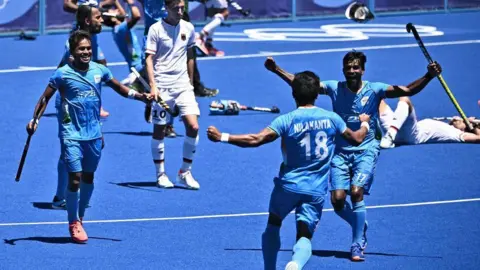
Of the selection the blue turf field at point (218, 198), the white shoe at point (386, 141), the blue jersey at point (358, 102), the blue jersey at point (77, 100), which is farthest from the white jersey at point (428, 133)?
the blue jersey at point (77, 100)

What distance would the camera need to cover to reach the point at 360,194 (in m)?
12.9

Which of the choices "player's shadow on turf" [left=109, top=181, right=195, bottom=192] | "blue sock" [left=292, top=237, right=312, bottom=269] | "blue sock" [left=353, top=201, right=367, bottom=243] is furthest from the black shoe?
"blue sock" [left=292, top=237, right=312, bottom=269]

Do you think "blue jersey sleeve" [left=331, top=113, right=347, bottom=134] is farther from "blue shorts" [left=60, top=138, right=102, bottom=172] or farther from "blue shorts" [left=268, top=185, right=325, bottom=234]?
"blue shorts" [left=60, top=138, right=102, bottom=172]

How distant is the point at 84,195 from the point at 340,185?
2810 millimetres

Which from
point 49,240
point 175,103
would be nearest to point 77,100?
point 49,240

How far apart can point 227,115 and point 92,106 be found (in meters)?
7.67

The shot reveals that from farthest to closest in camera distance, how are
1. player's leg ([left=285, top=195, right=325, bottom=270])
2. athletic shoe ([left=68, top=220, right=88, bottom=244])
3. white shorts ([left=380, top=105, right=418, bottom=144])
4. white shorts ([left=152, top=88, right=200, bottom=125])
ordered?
white shorts ([left=380, top=105, right=418, bottom=144]), white shorts ([left=152, top=88, right=200, bottom=125]), athletic shoe ([left=68, top=220, right=88, bottom=244]), player's leg ([left=285, top=195, right=325, bottom=270])

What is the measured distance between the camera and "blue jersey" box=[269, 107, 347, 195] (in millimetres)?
11367

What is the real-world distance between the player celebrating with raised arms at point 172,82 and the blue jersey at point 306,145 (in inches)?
186

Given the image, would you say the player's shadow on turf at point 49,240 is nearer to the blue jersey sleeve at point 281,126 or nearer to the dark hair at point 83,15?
the blue jersey sleeve at point 281,126

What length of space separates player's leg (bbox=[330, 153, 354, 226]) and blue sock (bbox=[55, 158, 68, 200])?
3333 mm

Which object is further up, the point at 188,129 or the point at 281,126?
the point at 281,126

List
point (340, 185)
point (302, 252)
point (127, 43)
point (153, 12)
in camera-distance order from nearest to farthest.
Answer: point (302, 252)
point (340, 185)
point (153, 12)
point (127, 43)

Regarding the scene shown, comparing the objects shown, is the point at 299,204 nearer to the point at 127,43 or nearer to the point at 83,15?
the point at 83,15
